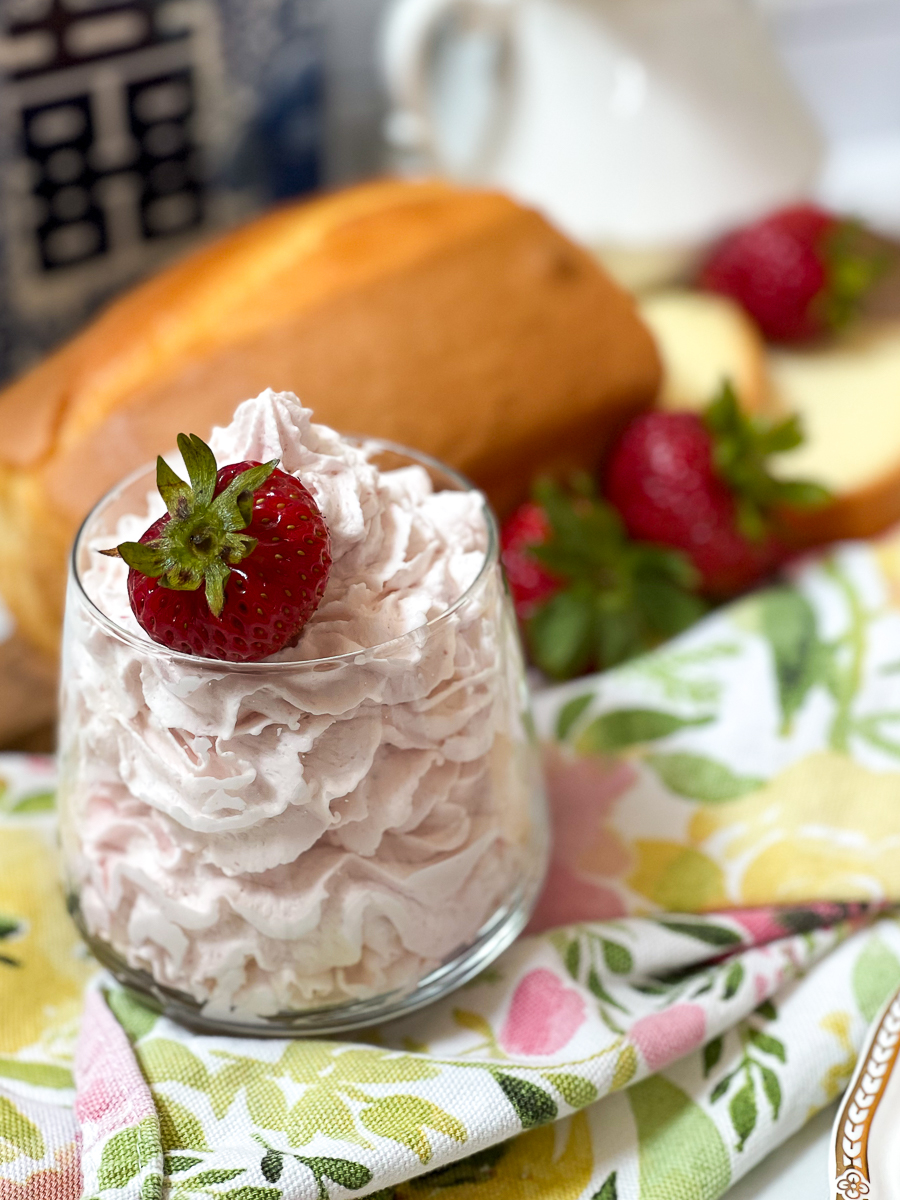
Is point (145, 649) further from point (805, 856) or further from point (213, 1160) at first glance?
point (805, 856)

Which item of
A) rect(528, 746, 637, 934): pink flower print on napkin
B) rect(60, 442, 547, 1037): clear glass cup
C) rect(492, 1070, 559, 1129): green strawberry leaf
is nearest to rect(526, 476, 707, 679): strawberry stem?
rect(528, 746, 637, 934): pink flower print on napkin

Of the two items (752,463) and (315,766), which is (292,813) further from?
(752,463)

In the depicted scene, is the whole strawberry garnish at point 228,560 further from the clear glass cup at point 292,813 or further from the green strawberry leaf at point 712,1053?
the green strawberry leaf at point 712,1053

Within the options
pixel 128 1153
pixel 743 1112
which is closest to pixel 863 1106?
pixel 743 1112

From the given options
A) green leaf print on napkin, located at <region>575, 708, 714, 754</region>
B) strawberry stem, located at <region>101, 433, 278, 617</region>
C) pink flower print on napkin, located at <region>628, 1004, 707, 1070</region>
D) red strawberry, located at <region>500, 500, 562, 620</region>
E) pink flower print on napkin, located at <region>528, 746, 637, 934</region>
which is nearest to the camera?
strawberry stem, located at <region>101, 433, 278, 617</region>

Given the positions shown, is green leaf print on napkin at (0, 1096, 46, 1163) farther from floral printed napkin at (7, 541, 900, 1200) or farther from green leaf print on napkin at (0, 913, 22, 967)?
green leaf print on napkin at (0, 913, 22, 967)

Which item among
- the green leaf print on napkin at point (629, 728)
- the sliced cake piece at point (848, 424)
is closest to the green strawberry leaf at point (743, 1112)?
the green leaf print on napkin at point (629, 728)

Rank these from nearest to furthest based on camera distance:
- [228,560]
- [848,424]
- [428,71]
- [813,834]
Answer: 1. [228,560]
2. [813,834]
3. [848,424]
4. [428,71]
